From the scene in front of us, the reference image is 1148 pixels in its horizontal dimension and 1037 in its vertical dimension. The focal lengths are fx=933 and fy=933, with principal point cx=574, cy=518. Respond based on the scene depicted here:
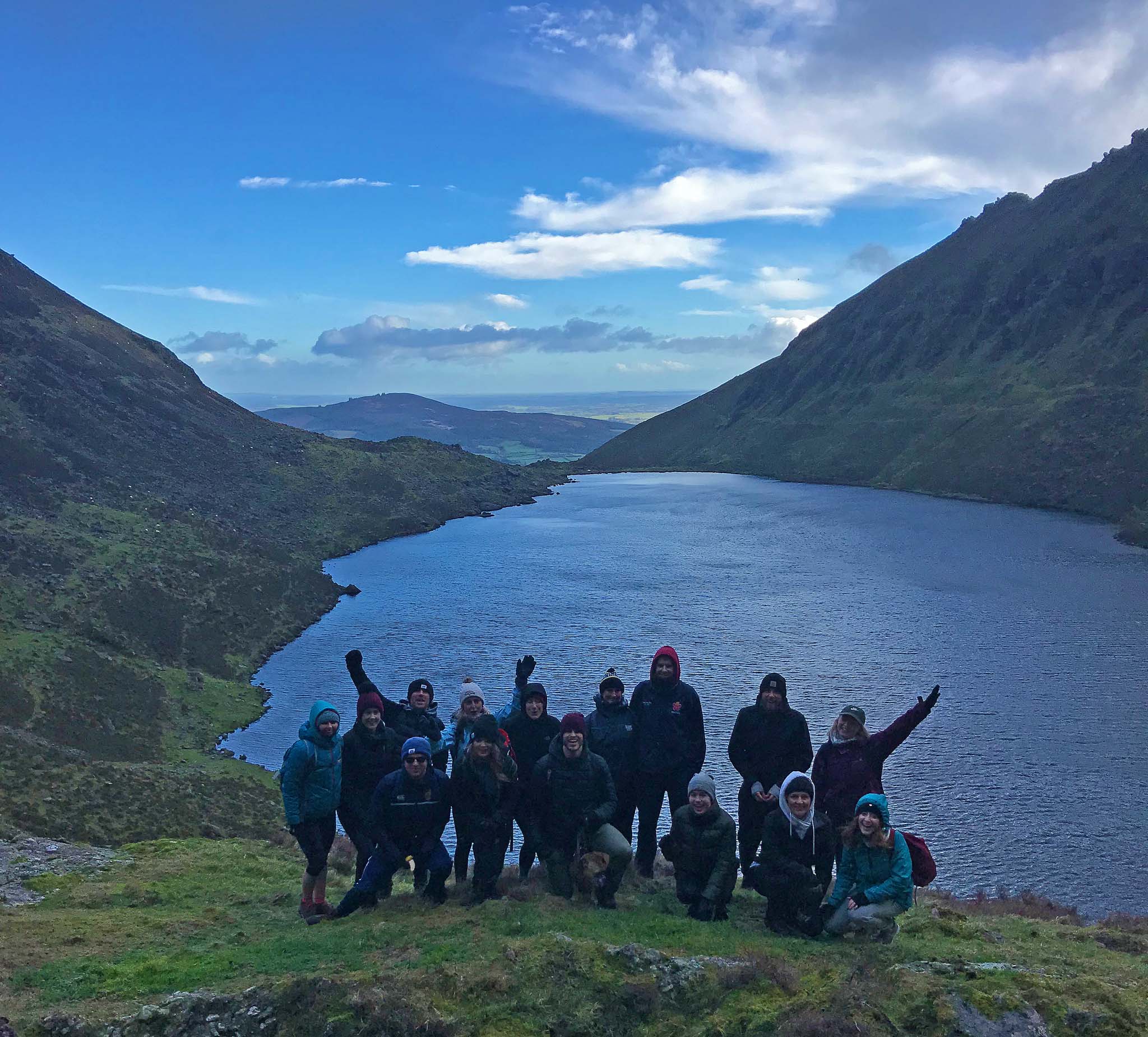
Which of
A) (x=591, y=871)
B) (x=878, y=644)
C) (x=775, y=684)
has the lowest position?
(x=878, y=644)

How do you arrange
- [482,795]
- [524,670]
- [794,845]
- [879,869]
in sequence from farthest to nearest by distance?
[524,670], [482,795], [794,845], [879,869]

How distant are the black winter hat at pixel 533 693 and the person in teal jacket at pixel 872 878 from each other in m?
5.29

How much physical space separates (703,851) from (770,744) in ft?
7.17

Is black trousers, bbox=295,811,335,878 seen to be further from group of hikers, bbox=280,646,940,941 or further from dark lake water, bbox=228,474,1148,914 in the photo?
dark lake water, bbox=228,474,1148,914

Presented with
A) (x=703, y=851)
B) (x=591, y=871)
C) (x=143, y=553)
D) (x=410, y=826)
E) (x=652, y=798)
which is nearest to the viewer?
(x=703, y=851)

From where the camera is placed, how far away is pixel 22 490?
2702 inches

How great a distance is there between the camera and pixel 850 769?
47.0ft

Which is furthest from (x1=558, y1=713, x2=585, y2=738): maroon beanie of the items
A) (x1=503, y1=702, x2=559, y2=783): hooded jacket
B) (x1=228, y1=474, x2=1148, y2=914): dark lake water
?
(x1=228, y1=474, x2=1148, y2=914): dark lake water

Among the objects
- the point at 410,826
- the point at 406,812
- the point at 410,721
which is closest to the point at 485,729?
the point at 406,812

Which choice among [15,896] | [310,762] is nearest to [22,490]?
[15,896]

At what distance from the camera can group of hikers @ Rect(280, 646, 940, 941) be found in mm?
13102

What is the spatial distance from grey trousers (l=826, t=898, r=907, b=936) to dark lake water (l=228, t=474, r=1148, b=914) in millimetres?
15274

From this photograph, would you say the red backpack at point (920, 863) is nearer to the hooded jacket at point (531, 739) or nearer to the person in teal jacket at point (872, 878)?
the person in teal jacket at point (872, 878)

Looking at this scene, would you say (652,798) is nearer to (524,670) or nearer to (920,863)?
(524,670)
